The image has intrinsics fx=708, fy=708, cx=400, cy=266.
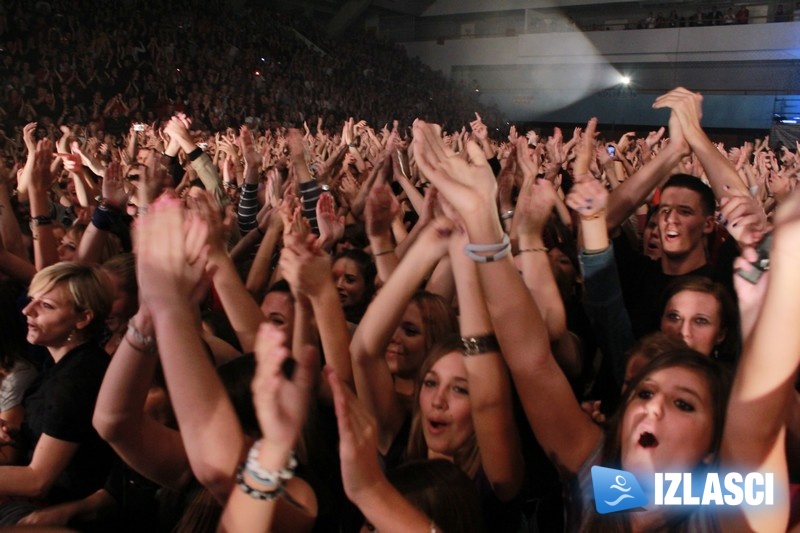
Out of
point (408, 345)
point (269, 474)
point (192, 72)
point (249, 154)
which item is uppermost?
point (192, 72)

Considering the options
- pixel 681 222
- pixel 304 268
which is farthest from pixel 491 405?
pixel 681 222

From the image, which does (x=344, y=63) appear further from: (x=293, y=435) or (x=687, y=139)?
(x=293, y=435)

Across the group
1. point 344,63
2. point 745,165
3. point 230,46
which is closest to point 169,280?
point 745,165

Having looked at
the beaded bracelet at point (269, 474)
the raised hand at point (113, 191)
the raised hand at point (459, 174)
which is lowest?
the beaded bracelet at point (269, 474)

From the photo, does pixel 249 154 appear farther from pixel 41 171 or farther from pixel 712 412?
pixel 712 412

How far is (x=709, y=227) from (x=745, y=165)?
2.53 metres

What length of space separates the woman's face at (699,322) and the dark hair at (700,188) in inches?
28.4

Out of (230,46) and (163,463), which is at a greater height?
(230,46)

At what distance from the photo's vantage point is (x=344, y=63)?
22438mm

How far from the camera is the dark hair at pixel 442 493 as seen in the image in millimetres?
1361

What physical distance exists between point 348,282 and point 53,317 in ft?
3.65

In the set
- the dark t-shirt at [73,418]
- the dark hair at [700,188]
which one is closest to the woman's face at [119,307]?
the dark t-shirt at [73,418]

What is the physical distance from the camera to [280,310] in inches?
91.2

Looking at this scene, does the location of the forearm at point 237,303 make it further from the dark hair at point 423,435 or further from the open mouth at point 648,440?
the open mouth at point 648,440
